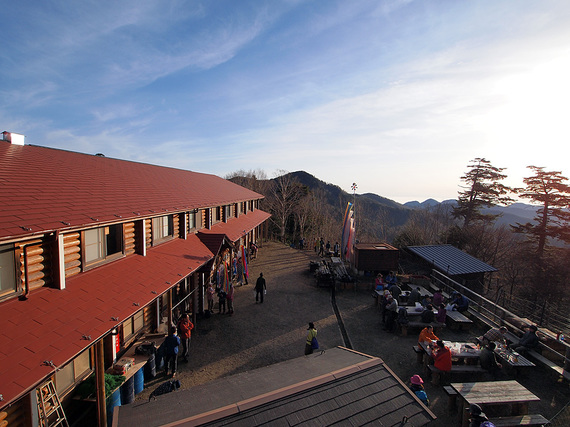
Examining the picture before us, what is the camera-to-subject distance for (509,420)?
252 inches

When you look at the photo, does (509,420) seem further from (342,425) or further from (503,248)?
(503,248)

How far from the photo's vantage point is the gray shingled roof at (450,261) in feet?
50.2

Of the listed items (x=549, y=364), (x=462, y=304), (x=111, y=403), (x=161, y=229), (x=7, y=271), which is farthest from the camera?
(x=462, y=304)

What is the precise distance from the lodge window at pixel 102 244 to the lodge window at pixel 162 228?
6.54 ft

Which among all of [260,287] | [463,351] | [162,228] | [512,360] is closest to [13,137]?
[162,228]

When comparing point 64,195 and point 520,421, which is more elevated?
point 64,195

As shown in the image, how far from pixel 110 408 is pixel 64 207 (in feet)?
14.7

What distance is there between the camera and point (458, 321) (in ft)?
38.0

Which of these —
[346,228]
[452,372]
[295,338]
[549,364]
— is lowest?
[295,338]

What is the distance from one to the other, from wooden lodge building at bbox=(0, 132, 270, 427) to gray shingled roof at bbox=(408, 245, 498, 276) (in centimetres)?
1206

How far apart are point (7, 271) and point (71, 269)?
1.54 meters

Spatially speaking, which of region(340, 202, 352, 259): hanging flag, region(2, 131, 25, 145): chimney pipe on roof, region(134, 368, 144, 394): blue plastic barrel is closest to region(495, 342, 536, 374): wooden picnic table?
region(134, 368, 144, 394): blue plastic barrel

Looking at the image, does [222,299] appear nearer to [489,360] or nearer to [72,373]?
[72,373]

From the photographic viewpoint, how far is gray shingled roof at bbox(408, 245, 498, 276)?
50.2ft
